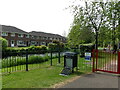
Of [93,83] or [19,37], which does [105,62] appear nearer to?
[93,83]

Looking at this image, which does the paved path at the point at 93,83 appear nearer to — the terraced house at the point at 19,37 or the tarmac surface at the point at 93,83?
the tarmac surface at the point at 93,83

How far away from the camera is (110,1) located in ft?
59.2

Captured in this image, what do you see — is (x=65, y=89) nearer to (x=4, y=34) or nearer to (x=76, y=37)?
(x=76, y=37)

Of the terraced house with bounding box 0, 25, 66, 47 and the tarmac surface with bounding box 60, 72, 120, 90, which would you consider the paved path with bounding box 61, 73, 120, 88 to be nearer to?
the tarmac surface with bounding box 60, 72, 120, 90

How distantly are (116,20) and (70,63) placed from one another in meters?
12.6

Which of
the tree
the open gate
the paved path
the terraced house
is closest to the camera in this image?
the paved path

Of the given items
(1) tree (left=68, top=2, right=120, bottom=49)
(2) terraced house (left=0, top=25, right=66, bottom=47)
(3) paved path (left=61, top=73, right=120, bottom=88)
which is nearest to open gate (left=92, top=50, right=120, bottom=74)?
(3) paved path (left=61, top=73, right=120, bottom=88)

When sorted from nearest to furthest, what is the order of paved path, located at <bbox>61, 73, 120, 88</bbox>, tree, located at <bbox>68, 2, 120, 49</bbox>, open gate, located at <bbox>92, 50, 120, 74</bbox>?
1. paved path, located at <bbox>61, 73, 120, 88</bbox>
2. open gate, located at <bbox>92, 50, 120, 74</bbox>
3. tree, located at <bbox>68, 2, 120, 49</bbox>

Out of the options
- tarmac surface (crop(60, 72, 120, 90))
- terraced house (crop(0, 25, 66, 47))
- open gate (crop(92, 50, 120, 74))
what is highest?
terraced house (crop(0, 25, 66, 47))

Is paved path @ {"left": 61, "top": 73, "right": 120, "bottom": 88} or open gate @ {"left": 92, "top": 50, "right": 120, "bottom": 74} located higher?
open gate @ {"left": 92, "top": 50, "right": 120, "bottom": 74}

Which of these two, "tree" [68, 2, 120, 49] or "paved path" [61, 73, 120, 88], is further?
"tree" [68, 2, 120, 49]

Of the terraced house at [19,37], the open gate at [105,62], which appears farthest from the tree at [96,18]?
the terraced house at [19,37]

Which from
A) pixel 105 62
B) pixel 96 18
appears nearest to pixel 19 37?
pixel 96 18

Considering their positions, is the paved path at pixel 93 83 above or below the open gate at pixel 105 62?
below
